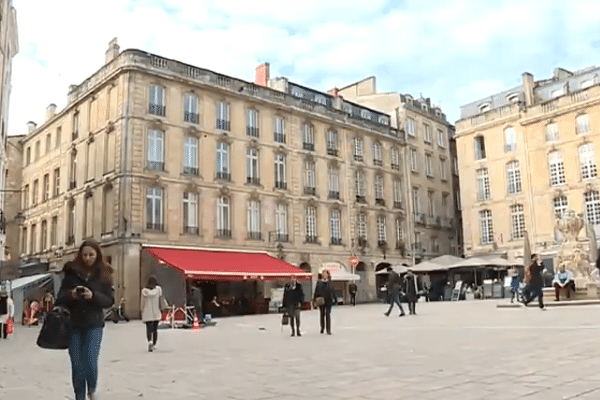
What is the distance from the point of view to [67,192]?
31625 millimetres

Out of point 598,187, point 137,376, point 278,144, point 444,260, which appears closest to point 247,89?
point 278,144

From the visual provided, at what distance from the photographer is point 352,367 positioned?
23.0ft

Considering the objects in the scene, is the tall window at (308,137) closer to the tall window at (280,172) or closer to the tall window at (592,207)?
the tall window at (280,172)

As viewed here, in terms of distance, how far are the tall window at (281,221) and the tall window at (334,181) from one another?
3.73 m

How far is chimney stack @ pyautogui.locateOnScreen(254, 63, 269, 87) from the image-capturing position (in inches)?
1523

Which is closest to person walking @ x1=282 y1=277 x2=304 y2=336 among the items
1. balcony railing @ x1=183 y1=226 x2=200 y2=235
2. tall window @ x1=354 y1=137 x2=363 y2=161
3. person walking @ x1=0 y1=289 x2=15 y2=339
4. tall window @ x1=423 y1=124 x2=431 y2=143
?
person walking @ x1=0 y1=289 x2=15 y2=339

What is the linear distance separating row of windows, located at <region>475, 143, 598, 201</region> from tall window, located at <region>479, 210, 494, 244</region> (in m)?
0.98

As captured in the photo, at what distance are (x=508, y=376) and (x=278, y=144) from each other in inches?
1072

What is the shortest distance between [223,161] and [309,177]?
5774 mm

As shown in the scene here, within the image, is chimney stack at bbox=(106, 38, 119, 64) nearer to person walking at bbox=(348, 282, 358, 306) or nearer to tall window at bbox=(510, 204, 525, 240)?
person walking at bbox=(348, 282, 358, 306)

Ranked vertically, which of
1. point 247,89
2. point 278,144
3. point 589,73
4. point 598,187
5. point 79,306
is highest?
point 589,73

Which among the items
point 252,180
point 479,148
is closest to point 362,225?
point 252,180

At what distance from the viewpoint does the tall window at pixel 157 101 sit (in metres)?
28.0

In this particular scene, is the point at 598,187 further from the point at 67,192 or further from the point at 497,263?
the point at 67,192
